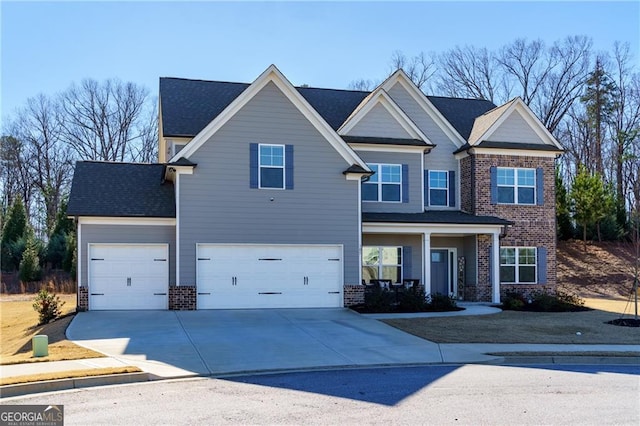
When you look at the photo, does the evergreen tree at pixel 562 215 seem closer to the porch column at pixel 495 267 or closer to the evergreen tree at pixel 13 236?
the porch column at pixel 495 267

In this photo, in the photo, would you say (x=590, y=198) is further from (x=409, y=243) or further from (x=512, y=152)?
(x=409, y=243)

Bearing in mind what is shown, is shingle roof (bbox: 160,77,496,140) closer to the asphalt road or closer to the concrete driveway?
the concrete driveway

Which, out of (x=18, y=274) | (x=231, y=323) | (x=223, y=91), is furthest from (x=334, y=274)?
(x=18, y=274)

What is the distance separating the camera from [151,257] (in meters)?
20.5

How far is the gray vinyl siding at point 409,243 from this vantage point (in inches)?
931

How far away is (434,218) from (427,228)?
56cm

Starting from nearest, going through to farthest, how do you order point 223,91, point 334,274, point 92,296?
point 92,296 → point 334,274 → point 223,91

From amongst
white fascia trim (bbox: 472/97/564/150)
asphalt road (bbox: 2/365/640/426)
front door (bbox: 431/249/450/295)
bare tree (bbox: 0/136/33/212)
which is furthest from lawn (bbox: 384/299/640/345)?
bare tree (bbox: 0/136/33/212)

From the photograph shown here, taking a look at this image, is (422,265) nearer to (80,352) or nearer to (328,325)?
(328,325)

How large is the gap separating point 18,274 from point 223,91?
17375 mm

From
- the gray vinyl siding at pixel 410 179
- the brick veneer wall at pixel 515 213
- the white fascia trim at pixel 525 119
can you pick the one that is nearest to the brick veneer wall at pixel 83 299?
the gray vinyl siding at pixel 410 179

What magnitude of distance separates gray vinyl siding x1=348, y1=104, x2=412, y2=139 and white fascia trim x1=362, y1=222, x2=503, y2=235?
360 cm

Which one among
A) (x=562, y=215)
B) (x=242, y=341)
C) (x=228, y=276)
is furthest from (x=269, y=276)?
(x=562, y=215)

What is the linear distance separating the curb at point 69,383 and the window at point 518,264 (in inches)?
671
